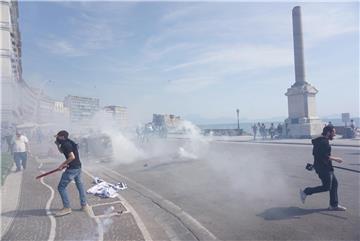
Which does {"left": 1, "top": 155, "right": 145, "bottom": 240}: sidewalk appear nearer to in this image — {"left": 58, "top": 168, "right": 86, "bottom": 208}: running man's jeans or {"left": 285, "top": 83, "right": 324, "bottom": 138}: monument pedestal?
{"left": 58, "top": 168, "right": 86, "bottom": 208}: running man's jeans

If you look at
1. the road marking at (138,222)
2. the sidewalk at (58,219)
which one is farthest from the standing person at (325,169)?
the sidewalk at (58,219)

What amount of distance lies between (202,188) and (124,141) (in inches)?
483

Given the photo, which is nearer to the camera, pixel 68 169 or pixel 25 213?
pixel 68 169

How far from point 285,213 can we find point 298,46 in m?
Result: 27.4

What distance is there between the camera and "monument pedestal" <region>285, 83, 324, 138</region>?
28.6 meters

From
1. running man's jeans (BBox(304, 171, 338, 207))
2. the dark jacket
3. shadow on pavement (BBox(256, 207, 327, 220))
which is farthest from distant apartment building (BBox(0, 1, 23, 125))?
running man's jeans (BBox(304, 171, 338, 207))

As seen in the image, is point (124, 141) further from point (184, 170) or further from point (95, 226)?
point (95, 226)

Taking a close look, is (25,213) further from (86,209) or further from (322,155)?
(322,155)

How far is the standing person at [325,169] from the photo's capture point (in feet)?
21.1

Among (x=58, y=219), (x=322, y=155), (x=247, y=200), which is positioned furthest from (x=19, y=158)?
(x=322, y=155)

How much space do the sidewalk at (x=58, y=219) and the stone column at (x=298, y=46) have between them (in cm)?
2600

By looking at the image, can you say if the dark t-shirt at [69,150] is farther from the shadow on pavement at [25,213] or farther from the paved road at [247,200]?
the paved road at [247,200]

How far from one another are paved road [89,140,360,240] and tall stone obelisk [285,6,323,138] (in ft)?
53.0

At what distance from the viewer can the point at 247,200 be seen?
24.6ft
